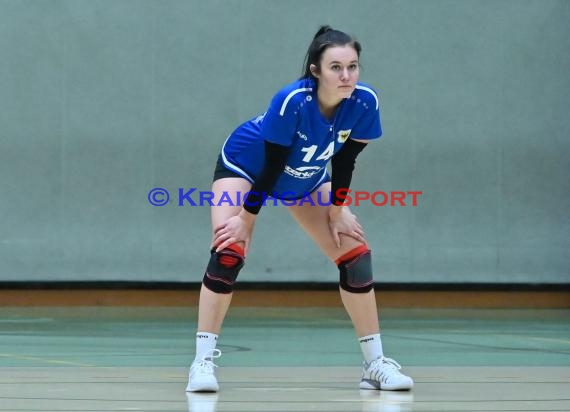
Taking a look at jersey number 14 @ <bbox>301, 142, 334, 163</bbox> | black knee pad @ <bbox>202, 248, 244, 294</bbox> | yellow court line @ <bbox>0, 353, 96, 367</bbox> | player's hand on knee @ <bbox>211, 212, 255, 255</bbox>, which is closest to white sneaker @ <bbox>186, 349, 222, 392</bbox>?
black knee pad @ <bbox>202, 248, 244, 294</bbox>

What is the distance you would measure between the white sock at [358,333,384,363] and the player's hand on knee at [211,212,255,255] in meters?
0.53

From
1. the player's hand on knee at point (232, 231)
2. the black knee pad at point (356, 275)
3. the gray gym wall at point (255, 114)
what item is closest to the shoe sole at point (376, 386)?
the black knee pad at point (356, 275)

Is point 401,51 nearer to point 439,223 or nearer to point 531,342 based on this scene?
point 439,223

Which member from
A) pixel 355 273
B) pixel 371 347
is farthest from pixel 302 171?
pixel 371 347

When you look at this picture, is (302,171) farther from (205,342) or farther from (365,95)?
(205,342)

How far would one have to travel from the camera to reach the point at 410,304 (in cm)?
789

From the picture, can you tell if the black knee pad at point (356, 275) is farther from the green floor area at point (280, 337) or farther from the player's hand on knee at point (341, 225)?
the green floor area at point (280, 337)

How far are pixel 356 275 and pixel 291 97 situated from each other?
679 mm

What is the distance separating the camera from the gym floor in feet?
9.52

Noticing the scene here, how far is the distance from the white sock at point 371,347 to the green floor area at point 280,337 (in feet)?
3.07

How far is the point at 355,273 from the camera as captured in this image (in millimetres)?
3416

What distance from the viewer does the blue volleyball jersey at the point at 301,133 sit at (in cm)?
317

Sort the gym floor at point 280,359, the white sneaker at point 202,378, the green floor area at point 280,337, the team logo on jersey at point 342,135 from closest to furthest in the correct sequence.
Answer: the gym floor at point 280,359
the white sneaker at point 202,378
the team logo on jersey at point 342,135
the green floor area at point 280,337

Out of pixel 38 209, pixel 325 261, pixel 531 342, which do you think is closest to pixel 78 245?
pixel 38 209
